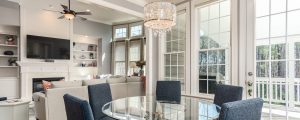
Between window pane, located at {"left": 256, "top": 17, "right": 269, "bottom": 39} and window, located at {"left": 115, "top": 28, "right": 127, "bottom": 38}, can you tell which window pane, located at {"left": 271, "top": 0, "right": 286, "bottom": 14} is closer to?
window pane, located at {"left": 256, "top": 17, "right": 269, "bottom": 39}

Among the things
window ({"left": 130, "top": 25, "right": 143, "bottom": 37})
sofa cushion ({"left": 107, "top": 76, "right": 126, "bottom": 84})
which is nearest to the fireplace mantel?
window ({"left": 130, "top": 25, "right": 143, "bottom": 37})

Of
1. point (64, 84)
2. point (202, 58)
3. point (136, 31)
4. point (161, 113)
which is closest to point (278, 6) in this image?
point (202, 58)

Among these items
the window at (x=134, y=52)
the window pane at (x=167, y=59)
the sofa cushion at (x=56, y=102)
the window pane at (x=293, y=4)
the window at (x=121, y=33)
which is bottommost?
the sofa cushion at (x=56, y=102)

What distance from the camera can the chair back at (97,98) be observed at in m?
2.67

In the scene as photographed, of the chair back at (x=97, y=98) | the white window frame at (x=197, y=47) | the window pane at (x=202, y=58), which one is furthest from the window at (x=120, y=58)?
the chair back at (x=97, y=98)

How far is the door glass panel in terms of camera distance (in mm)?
2580

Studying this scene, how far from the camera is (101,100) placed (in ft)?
9.16

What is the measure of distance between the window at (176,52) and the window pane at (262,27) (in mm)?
1626

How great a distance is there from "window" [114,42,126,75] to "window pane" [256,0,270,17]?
7.01 m

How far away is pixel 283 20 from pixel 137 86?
3820mm

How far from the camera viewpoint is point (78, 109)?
1.48m

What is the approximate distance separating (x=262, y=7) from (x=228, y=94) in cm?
150

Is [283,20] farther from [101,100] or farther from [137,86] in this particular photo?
[137,86]

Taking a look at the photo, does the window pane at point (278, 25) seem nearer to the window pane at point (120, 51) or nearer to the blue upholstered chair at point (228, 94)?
the blue upholstered chair at point (228, 94)
